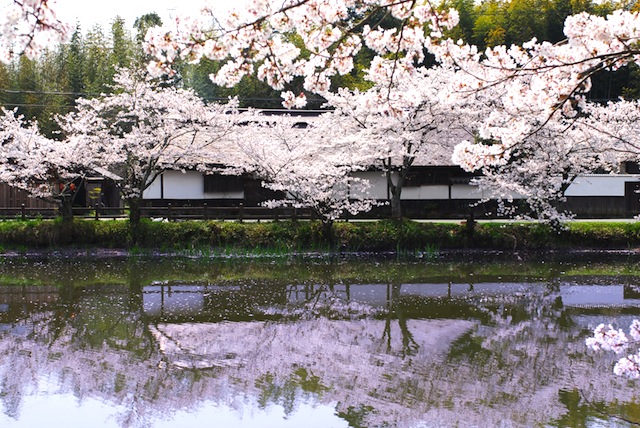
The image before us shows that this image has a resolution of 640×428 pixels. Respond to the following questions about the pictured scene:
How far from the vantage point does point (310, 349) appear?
7254 mm

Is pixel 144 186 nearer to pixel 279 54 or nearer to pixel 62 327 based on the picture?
pixel 62 327

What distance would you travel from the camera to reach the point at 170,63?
3.60 metres

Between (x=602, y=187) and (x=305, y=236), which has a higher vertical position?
(x=602, y=187)

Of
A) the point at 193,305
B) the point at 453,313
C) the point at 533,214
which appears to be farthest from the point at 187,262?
the point at 533,214

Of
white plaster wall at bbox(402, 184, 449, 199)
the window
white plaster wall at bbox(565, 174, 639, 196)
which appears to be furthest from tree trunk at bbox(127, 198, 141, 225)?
white plaster wall at bbox(565, 174, 639, 196)

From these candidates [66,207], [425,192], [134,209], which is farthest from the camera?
[425,192]

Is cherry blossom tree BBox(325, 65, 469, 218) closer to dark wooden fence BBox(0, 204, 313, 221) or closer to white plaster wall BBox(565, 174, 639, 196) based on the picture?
dark wooden fence BBox(0, 204, 313, 221)

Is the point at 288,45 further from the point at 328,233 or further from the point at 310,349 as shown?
the point at 328,233

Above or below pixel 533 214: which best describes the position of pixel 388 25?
above

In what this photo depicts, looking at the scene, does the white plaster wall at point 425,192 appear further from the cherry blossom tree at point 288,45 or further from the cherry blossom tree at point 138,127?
the cherry blossom tree at point 288,45

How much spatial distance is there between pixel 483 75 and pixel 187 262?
432 inches

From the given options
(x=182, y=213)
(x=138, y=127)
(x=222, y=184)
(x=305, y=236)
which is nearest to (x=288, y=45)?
(x=305, y=236)

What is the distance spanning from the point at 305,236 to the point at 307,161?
6.73ft

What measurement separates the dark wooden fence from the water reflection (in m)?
4.07
